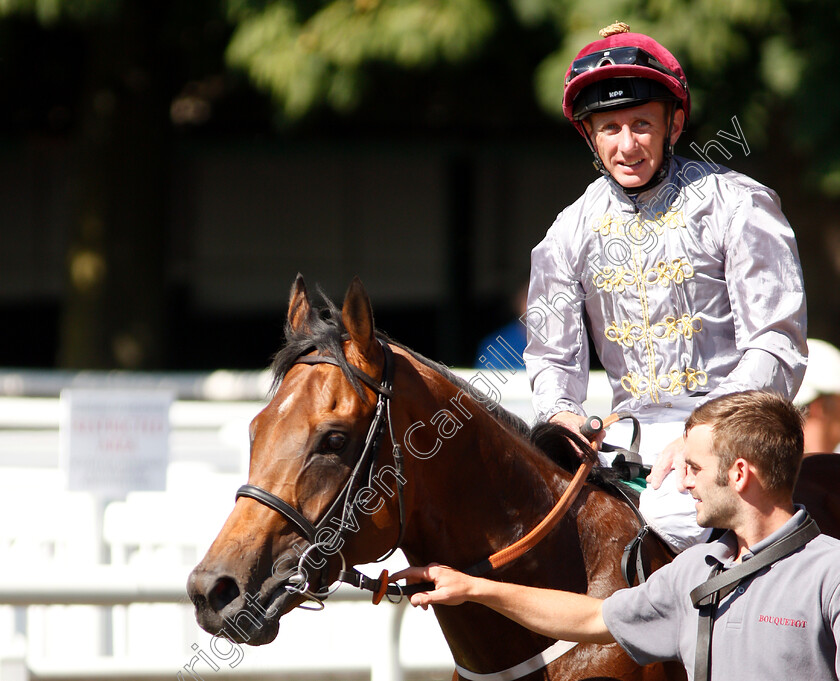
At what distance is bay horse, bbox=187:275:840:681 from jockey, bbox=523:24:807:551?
0.78 ft

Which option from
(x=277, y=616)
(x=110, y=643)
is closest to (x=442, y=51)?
(x=110, y=643)

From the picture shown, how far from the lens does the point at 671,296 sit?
2.46 m

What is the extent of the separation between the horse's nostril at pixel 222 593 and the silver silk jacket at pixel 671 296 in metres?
0.96

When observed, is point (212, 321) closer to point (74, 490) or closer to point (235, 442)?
point (235, 442)

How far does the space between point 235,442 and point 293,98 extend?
2477mm

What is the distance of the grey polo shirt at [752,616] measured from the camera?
71.1 inches

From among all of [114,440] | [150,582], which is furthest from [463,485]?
[114,440]

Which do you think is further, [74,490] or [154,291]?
[154,291]

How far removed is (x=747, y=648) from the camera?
186cm

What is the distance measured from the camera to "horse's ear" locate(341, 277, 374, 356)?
2.10m

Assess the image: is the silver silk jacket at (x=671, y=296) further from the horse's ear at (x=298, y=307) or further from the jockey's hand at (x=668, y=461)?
the horse's ear at (x=298, y=307)

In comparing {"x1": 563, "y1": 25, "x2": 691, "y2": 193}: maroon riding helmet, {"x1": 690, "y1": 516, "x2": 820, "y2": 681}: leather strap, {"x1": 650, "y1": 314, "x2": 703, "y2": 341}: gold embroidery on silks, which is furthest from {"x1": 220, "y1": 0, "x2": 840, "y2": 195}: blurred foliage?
{"x1": 690, "y1": 516, "x2": 820, "y2": 681}: leather strap

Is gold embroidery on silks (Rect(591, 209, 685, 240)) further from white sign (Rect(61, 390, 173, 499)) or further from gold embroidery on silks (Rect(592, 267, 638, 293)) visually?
white sign (Rect(61, 390, 173, 499))

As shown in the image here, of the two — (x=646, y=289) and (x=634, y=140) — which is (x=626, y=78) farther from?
(x=646, y=289)
